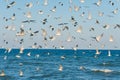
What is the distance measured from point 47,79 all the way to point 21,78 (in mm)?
3729

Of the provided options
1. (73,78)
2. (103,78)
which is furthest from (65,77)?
(103,78)

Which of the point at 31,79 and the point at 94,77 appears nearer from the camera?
the point at 31,79

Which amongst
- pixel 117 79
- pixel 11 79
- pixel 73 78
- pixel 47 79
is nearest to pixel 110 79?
pixel 117 79

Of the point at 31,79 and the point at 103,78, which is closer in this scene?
the point at 31,79

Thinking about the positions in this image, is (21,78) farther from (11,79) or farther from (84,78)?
(84,78)

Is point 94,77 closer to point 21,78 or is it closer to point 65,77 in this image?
point 65,77

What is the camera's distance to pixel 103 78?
204ft

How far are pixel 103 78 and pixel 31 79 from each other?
35.8 ft

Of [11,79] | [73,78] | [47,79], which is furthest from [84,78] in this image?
[11,79]

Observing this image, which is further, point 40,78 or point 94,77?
point 94,77

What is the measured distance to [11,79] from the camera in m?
58.4

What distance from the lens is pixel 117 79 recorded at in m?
61.0

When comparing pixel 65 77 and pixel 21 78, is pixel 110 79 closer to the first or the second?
pixel 65 77

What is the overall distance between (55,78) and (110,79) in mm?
7890
